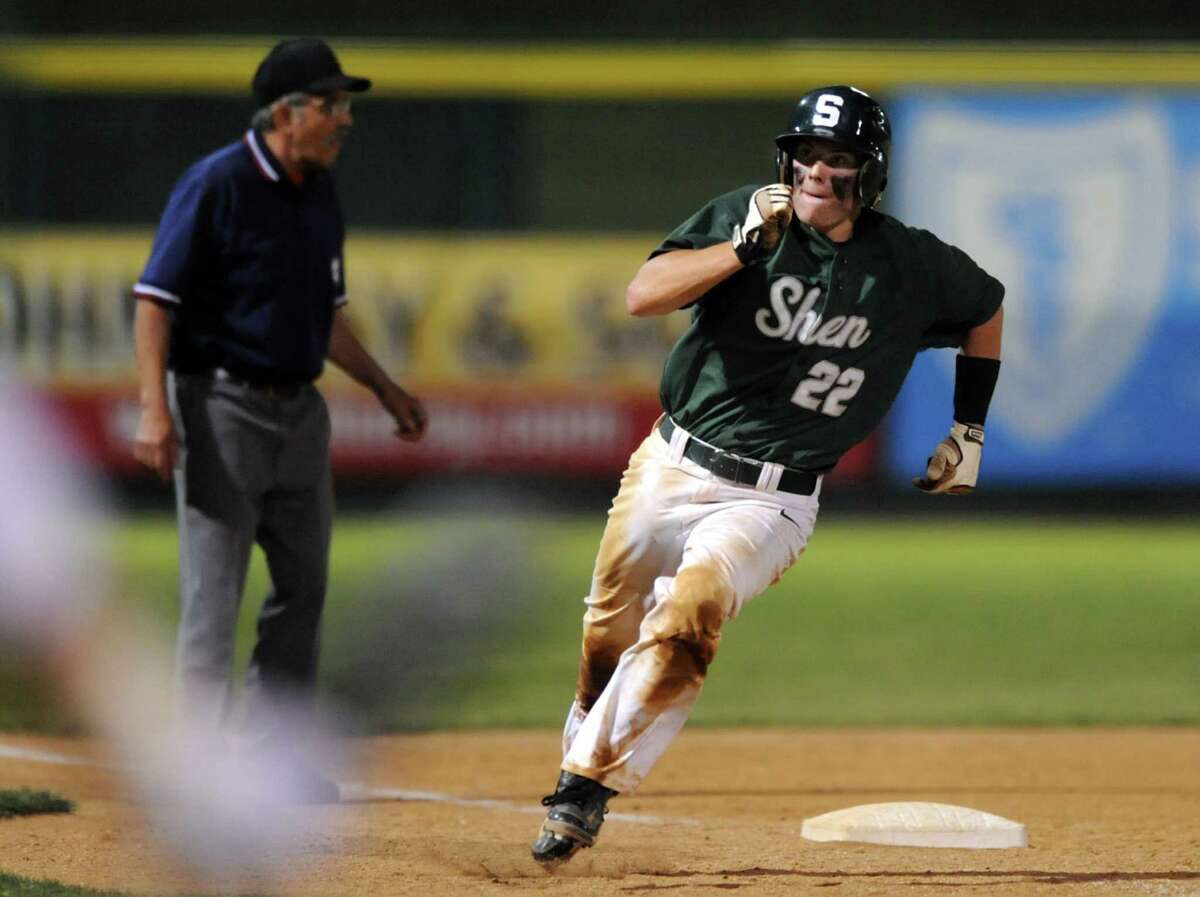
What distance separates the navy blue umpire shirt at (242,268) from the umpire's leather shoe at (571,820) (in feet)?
4.98

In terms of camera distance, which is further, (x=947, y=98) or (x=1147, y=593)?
(x=947, y=98)

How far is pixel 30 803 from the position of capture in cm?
489

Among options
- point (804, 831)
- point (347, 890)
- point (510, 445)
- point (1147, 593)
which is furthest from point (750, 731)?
point (510, 445)

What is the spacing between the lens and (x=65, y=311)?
42.3 ft

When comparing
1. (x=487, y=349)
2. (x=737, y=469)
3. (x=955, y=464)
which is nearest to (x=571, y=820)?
(x=737, y=469)

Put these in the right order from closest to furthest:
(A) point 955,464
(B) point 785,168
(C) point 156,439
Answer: (B) point 785,168
(A) point 955,464
(C) point 156,439

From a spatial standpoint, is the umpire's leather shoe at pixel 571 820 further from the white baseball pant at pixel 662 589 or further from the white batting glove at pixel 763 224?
the white batting glove at pixel 763 224

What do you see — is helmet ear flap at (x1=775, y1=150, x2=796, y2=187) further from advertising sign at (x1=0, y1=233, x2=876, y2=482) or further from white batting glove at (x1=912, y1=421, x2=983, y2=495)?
advertising sign at (x1=0, y1=233, x2=876, y2=482)

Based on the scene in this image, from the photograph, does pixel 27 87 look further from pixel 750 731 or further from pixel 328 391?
pixel 750 731

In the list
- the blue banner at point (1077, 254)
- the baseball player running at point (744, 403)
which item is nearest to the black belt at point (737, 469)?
the baseball player running at point (744, 403)

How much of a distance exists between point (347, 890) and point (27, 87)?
1044cm

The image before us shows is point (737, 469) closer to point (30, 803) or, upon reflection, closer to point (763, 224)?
point (763, 224)

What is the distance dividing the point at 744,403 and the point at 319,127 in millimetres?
1492

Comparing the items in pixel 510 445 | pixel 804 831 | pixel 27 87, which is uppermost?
pixel 27 87
